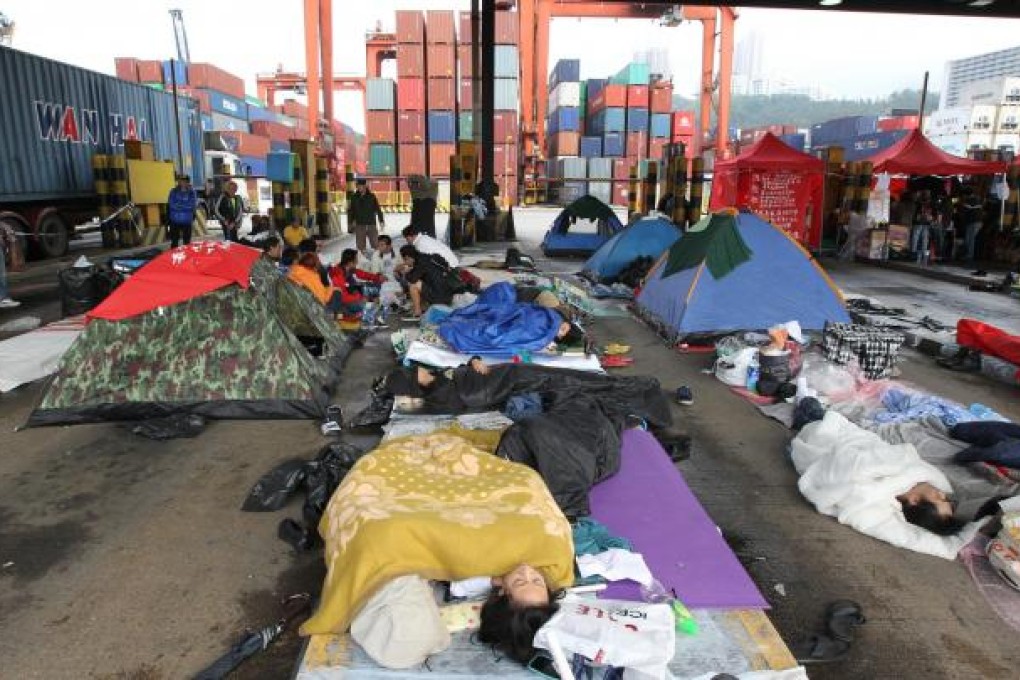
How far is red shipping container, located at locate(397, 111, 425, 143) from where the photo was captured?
36.8m

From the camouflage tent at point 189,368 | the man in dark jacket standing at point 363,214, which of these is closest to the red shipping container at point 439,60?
the man in dark jacket standing at point 363,214

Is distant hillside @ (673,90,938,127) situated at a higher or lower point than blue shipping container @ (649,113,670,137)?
higher

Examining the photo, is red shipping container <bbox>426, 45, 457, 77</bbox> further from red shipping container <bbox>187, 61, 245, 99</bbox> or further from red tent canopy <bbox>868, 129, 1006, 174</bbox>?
red tent canopy <bbox>868, 129, 1006, 174</bbox>

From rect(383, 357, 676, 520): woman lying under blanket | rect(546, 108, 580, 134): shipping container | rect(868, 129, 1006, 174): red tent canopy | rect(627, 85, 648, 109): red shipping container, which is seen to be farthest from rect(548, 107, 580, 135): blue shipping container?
rect(383, 357, 676, 520): woman lying under blanket

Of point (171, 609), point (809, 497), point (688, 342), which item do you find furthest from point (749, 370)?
point (171, 609)

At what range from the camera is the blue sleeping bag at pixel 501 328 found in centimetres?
655

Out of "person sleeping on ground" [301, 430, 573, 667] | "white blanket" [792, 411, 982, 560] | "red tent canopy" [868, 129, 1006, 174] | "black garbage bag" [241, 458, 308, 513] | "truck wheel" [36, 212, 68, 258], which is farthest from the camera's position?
"red tent canopy" [868, 129, 1006, 174]

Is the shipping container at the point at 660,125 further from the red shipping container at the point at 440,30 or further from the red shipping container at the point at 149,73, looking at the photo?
the red shipping container at the point at 149,73

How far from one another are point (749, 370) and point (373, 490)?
4228 mm

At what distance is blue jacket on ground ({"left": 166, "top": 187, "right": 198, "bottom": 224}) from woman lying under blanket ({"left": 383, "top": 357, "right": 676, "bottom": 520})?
949 centimetres

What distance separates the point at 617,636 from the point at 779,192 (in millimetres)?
15894

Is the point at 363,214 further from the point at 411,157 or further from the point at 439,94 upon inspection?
the point at 439,94

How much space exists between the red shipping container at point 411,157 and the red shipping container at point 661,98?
46.9 ft

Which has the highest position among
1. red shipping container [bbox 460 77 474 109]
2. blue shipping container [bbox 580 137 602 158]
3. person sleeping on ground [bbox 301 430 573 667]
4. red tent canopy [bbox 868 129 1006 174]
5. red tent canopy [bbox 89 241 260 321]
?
red shipping container [bbox 460 77 474 109]
